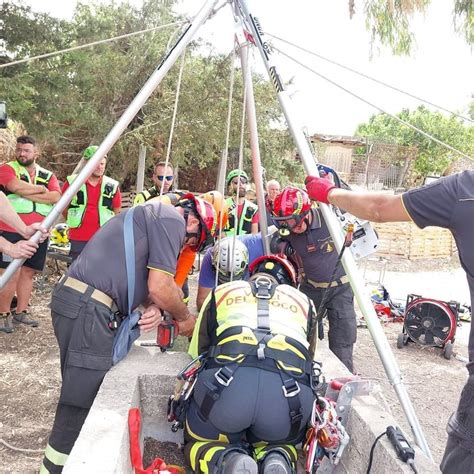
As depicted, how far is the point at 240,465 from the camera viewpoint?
88.2 inches

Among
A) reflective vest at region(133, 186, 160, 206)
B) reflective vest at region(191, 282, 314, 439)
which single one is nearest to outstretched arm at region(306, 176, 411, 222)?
reflective vest at region(191, 282, 314, 439)

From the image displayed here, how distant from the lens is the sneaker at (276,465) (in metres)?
2.28

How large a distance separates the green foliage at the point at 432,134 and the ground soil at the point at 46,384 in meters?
21.7

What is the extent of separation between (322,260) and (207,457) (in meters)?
2.87

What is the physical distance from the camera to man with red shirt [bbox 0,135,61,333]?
5.73m

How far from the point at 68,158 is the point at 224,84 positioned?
4700 millimetres

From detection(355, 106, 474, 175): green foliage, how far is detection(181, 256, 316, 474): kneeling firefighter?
2598 centimetres

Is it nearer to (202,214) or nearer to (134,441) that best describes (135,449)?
(134,441)

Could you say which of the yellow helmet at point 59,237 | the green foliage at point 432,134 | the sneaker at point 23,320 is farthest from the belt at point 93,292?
the green foliage at point 432,134

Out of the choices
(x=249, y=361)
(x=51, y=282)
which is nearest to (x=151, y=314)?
(x=249, y=361)

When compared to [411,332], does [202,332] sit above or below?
above

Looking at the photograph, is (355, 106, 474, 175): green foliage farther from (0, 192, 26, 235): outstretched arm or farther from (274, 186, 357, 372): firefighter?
(0, 192, 26, 235): outstretched arm

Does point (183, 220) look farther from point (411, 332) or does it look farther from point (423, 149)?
point (423, 149)

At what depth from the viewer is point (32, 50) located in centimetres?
618
